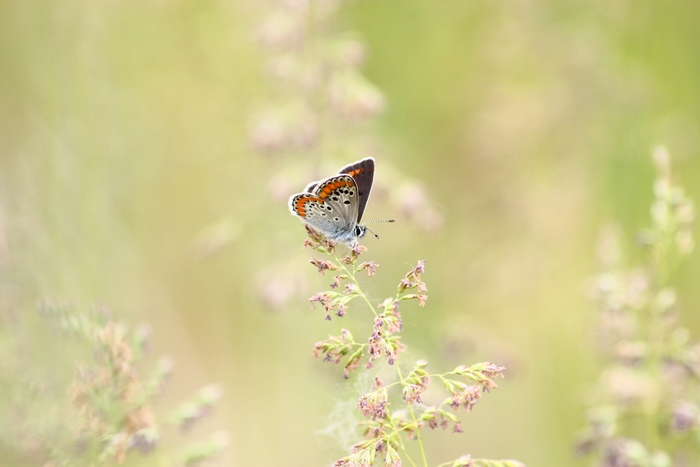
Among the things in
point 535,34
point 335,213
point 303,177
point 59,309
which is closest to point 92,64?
point 303,177

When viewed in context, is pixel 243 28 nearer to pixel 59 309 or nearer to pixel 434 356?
pixel 434 356

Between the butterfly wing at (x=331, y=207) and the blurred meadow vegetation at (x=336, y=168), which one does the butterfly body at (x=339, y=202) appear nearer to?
the butterfly wing at (x=331, y=207)

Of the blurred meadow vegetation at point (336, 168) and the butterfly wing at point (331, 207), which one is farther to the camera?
the blurred meadow vegetation at point (336, 168)

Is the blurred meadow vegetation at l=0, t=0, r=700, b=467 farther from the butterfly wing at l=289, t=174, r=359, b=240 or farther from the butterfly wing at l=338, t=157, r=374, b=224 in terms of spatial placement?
the butterfly wing at l=338, t=157, r=374, b=224

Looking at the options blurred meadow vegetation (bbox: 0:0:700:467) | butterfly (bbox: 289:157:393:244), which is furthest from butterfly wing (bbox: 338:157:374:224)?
blurred meadow vegetation (bbox: 0:0:700:467)

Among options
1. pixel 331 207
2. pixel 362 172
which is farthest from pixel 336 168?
pixel 362 172

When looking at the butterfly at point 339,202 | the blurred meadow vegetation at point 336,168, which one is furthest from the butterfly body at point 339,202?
the blurred meadow vegetation at point 336,168
